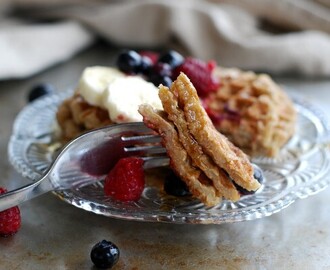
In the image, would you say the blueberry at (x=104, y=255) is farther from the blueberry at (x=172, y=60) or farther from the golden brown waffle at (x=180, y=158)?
the blueberry at (x=172, y=60)

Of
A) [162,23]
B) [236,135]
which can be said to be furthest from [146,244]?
[162,23]

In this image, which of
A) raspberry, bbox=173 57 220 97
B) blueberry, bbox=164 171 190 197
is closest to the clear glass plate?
blueberry, bbox=164 171 190 197

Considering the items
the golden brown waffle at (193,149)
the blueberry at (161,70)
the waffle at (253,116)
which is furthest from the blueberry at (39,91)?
the golden brown waffle at (193,149)

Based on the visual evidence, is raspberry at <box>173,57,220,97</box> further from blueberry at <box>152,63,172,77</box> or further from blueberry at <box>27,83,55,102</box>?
blueberry at <box>27,83,55,102</box>

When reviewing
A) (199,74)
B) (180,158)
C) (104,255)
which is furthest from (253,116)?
(104,255)

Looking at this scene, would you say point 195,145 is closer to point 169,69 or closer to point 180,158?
point 180,158
